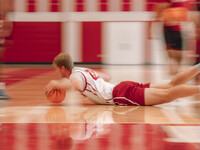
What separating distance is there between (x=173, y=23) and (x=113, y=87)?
190 cm

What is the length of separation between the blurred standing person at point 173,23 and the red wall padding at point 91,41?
4.73 metres

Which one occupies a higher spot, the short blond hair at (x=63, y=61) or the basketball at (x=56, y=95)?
the short blond hair at (x=63, y=61)

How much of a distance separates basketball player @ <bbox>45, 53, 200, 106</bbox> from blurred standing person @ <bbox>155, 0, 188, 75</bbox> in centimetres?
153

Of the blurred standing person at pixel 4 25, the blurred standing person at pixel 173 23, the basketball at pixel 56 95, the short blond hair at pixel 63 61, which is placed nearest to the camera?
the short blond hair at pixel 63 61

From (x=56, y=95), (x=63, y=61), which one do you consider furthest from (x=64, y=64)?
(x=56, y=95)

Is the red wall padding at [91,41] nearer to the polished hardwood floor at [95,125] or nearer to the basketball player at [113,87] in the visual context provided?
the polished hardwood floor at [95,125]

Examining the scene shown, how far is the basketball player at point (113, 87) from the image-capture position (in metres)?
4.35

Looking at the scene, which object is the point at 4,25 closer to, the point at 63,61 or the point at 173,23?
the point at 63,61

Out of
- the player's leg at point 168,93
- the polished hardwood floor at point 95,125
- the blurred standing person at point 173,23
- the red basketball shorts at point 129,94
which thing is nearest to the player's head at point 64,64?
the polished hardwood floor at point 95,125

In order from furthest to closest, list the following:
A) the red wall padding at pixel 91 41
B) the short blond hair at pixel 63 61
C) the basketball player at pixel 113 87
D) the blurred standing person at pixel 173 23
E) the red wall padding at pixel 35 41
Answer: the red wall padding at pixel 35 41 < the red wall padding at pixel 91 41 < the blurred standing person at pixel 173 23 < the short blond hair at pixel 63 61 < the basketball player at pixel 113 87

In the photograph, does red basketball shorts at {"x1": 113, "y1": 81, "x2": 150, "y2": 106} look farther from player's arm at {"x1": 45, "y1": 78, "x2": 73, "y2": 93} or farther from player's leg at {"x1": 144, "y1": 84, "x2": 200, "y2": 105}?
player's arm at {"x1": 45, "y1": 78, "x2": 73, "y2": 93}

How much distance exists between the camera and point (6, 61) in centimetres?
1102

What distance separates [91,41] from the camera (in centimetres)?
1078

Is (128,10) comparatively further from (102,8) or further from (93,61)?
(93,61)
